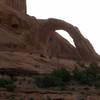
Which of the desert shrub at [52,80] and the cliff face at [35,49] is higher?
the cliff face at [35,49]

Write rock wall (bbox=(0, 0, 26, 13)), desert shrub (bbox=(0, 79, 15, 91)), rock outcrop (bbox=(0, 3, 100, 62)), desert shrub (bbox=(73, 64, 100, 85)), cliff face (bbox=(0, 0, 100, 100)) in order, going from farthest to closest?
rock wall (bbox=(0, 0, 26, 13))
rock outcrop (bbox=(0, 3, 100, 62))
desert shrub (bbox=(73, 64, 100, 85))
cliff face (bbox=(0, 0, 100, 100))
desert shrub (bbox=(0, 79, 15, 91))

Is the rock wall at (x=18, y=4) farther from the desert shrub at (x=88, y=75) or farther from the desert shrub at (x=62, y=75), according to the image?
the desert shrub at (x=62, y=75)

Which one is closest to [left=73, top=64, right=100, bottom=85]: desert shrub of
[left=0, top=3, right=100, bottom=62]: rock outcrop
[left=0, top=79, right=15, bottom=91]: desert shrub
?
[left=0, top=79, right=15, bottom=91]: desert shrub

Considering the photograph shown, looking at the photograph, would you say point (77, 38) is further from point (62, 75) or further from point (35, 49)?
point (62, 75)

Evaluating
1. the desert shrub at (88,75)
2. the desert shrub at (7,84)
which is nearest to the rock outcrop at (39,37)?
the desert shrub at (88,75)

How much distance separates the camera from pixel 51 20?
47.6m

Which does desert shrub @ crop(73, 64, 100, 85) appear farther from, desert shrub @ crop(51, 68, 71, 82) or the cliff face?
the cliff face

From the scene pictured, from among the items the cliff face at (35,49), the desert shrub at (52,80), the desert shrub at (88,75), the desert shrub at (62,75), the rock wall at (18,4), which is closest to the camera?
the cliff face at (35,49)

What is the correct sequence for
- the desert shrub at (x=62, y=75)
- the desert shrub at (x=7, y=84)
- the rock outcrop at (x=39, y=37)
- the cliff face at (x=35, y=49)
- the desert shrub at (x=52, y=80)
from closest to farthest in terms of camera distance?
the desert shrub at (x=7, y=84) → the cliff face at (x=35, y=49) → the desert shrub at (x=52, y=80) → the desert shrub at (x=62, y=75) → the rock outcrop at (x=39, y=37)

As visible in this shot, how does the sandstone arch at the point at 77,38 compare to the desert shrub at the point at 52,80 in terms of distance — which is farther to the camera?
the sandstone arch at the point at 77,38

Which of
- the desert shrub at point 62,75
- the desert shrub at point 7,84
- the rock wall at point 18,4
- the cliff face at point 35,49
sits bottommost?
the desert shrub at point 7,84

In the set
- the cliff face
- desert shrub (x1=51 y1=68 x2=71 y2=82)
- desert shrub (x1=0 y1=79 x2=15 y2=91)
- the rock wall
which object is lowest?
desert shrub (x1=0 y1=79 x2=15 y2=91)

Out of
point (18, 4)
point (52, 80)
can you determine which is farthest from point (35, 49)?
point (52, 80)

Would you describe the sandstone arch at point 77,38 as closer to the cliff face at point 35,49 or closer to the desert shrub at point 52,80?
the cliff face at point 35,49
